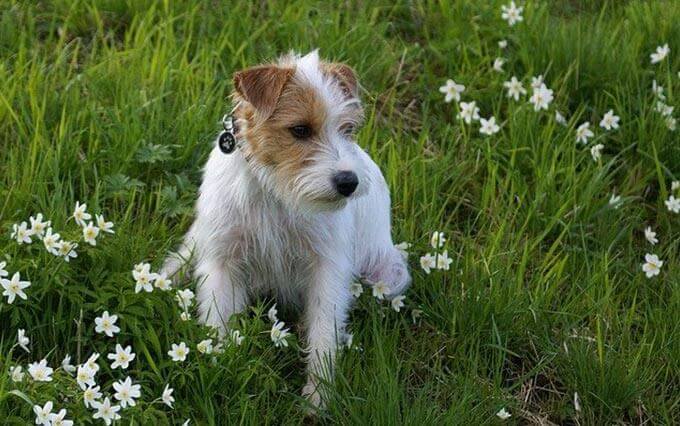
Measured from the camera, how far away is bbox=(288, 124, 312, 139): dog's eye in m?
4.48

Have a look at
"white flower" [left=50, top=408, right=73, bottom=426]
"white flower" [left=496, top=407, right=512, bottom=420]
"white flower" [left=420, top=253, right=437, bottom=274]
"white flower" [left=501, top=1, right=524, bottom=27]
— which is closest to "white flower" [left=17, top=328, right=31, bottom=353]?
"white flower" [left=50, top=408, right=73, bottom=426]

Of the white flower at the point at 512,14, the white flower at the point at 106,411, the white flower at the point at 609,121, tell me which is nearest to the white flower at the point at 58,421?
the white flower at the point at 106,411

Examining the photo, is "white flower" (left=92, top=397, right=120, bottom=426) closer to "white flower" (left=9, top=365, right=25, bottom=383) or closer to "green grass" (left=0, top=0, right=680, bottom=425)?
"green grass" (left=0, top=0, right=680, bottom=425)

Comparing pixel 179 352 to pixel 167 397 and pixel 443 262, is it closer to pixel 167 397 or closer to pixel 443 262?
pixel 167 397

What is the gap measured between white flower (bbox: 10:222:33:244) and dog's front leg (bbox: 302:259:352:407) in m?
1.22

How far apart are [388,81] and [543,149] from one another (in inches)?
41.6

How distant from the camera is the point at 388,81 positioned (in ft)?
21.0

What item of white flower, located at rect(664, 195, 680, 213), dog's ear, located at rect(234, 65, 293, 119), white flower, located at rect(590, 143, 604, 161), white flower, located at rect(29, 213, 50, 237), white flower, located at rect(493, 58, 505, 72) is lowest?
white flower, located at rect(664, 195, 680, 213)

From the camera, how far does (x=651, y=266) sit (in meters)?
5.41

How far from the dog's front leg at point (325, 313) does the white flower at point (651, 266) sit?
1.53 m

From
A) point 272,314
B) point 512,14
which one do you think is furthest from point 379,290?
point 512,14

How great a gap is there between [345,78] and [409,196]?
112cm

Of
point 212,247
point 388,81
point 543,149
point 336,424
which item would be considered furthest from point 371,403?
point 388,81

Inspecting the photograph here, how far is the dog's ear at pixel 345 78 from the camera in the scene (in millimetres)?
4606
